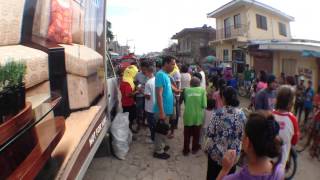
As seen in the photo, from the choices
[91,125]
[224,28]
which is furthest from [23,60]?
[224,28]

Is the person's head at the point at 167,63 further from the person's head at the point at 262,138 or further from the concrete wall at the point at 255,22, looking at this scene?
the concrete wall at the point at 255,22

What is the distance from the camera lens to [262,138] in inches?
71.9

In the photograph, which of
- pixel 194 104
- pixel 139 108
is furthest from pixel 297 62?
pixel 194 104

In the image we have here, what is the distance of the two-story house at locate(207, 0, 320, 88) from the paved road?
10.4 m

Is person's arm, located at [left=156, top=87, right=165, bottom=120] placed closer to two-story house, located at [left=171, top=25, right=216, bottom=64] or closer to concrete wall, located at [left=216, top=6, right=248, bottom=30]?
concrete wall, located at [left=216, top=6, right=248, bottom=30]

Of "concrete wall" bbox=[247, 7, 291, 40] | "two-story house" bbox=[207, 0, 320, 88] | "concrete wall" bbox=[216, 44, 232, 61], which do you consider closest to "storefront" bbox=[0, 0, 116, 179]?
"two-story house" bbox=[207, 0, 320, 88]

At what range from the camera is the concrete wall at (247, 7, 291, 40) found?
25.3 metres

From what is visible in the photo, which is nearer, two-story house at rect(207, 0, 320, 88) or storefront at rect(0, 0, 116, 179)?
storefront at rect(0, 0, 116, 179)

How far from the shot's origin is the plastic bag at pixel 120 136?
5535mm

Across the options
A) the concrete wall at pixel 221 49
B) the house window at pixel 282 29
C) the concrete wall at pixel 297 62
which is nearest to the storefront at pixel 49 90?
the concrete wall at pixel 297 62

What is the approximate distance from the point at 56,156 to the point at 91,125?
1.09 metres

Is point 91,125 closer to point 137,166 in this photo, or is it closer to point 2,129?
point 2,129

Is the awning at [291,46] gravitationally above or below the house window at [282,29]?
below

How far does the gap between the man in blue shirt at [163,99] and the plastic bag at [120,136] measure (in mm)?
551
